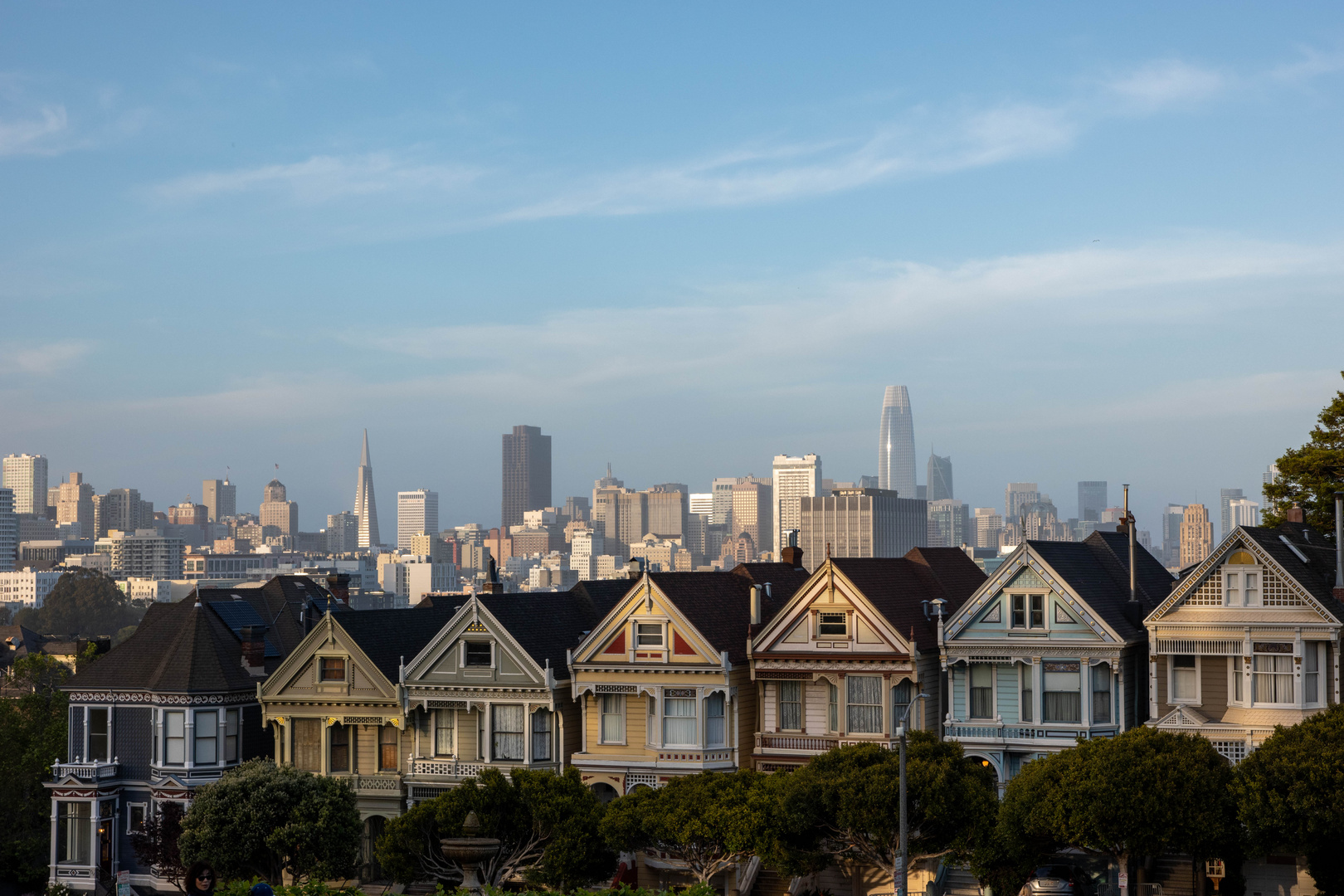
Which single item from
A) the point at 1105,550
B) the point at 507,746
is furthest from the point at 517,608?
the point at 1105,550

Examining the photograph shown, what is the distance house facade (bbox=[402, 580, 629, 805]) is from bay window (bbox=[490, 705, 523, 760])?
3 centimetres

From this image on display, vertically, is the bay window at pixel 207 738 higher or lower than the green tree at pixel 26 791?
higher

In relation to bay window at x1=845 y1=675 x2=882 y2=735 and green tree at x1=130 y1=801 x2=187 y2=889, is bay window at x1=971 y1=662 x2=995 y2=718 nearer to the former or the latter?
bay window at x1=845 y1=675 x2=882 y2=735

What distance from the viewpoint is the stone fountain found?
43.8m

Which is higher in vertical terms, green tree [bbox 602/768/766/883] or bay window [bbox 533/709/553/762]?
bay window [bbox 533/709/553/762]

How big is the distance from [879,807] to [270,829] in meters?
19.5

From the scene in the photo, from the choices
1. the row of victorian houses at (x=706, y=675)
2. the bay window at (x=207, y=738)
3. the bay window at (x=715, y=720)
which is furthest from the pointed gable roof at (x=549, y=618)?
the bay window at (x=207, y=738)

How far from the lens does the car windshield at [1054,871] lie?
1945 inches

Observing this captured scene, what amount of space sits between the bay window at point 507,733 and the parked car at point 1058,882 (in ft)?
57.0

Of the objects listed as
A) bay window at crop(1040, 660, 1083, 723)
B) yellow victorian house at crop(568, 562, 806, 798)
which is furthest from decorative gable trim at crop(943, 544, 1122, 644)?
yellow victorian house at crop(568, 562, 806, 798)

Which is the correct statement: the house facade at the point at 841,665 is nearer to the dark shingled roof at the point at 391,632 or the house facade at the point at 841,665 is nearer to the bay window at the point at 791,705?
the bay window at the point at 791,705

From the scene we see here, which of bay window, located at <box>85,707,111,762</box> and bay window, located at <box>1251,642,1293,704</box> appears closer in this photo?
bay window, located at <box>1251,642,1293,704</box>

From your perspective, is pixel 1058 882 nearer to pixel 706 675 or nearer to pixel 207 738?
pixel 706 675

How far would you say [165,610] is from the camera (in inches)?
2518
